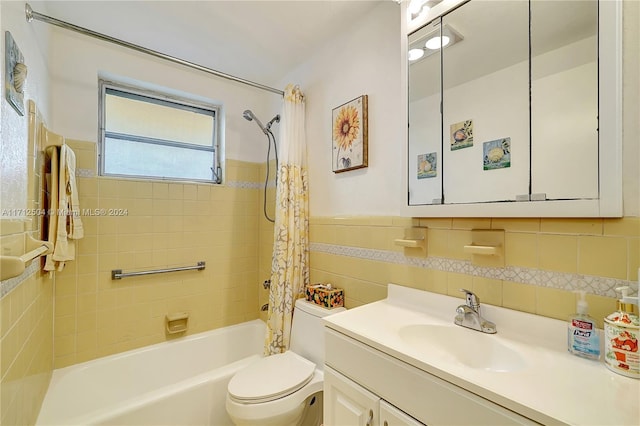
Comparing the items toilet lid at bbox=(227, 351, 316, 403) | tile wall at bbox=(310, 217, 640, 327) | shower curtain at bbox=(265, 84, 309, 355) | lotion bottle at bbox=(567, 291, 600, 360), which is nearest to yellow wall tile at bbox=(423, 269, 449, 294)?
tile wall at bbox=(310, 217, 640, 327)

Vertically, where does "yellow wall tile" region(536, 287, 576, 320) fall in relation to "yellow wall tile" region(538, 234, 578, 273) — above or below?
below

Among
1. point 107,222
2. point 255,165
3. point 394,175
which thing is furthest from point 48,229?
point 394,175

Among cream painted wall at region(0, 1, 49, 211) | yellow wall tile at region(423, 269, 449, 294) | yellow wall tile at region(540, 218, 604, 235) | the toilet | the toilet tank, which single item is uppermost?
cream painted wall at region(0, 1, 49, 211)

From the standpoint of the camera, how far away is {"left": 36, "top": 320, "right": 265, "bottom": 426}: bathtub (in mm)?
1410

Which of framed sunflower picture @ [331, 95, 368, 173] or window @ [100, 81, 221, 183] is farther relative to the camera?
window @ [100, 81, 221, 183]

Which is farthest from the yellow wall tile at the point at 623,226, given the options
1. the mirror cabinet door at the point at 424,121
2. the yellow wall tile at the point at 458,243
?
the mirror cabinet door at the point at 424,121

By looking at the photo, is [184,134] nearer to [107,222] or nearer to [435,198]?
[107,222]

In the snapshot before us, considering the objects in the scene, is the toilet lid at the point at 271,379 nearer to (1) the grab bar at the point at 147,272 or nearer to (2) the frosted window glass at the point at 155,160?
(1) the grab bar at the point at 147,272

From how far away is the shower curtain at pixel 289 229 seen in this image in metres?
1.84

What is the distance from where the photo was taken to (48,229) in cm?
148

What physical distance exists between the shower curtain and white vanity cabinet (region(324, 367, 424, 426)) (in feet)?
2.54

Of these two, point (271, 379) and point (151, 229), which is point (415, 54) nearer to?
point (271, 379)

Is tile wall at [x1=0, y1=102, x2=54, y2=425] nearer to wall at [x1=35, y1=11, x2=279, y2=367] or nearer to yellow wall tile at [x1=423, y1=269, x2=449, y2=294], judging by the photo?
wall at [x1=35, y1=11, x2=279, y2=367]

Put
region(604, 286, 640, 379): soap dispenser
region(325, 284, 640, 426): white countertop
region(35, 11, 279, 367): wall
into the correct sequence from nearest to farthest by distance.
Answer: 1. region(325, 284, 640, 426): white countertop
2. region(604, 286, 640, 379): soap dispenser
3. region(35, 11, 279, 367): wall
